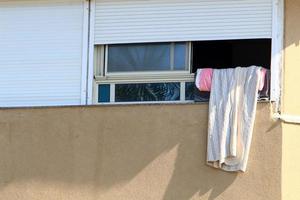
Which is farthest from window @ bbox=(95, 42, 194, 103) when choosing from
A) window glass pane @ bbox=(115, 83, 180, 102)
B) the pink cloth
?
the pink cloth

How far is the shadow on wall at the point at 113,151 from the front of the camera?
26.4ft

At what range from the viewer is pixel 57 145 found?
27.6 ft

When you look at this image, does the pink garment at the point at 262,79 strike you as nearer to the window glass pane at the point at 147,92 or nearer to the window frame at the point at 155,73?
the window frame at the point at 155,73

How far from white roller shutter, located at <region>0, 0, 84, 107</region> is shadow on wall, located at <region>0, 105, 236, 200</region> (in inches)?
11.7

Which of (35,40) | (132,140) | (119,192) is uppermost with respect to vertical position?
(35,40)

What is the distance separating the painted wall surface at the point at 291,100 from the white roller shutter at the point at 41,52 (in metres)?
2.33

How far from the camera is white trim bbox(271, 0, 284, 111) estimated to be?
810cm

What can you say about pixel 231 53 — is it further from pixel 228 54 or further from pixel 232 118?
pixel 232 118

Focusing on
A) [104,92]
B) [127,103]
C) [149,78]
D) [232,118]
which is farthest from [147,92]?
[232,118]

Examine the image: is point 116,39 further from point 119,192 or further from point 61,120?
point 119,192

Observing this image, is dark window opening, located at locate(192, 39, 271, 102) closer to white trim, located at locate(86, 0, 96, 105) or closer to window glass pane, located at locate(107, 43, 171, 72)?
window glass pane, located at locate(107, 43, 171, 72)

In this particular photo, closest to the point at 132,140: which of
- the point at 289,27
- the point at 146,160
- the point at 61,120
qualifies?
the point at 146,160

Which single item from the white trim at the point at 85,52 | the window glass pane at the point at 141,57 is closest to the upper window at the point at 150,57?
the window glass pane at the point at 141,57

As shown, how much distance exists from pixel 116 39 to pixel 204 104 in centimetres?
134
